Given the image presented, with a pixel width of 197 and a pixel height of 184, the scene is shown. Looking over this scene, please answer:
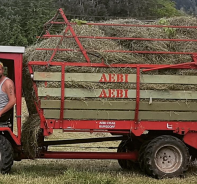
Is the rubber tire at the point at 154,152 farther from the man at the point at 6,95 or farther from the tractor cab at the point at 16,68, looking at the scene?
the man at the point at 6,95

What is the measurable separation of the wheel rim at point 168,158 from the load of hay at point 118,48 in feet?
3.70

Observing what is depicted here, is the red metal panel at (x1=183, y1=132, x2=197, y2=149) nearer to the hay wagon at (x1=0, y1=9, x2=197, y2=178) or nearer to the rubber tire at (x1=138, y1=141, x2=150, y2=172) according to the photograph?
the hay wagon at (x1=0, y1=9, x2=197, y2=178)

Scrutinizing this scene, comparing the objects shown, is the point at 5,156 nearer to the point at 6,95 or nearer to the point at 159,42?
the point at 6,95

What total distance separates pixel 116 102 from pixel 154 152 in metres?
1.14

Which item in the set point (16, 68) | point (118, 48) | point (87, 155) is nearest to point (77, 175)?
point (87, 155)

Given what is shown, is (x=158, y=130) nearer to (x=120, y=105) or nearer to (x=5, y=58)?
(x=120, y=105)

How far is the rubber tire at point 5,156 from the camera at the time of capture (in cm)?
739

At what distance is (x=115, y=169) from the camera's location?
9.15 metres

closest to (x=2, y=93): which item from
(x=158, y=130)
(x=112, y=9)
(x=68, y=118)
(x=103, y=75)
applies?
(x=68, y=118)

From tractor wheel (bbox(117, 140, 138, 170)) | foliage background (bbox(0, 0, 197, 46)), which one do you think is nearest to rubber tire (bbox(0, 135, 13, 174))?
tractor wheel (bbox(117, 140, 138, 170))

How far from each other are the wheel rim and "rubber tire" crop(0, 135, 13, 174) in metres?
2.59

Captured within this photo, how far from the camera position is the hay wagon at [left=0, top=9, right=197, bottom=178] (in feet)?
24.9

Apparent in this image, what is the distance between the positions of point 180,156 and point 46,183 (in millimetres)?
2600

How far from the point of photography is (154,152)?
310 inches
